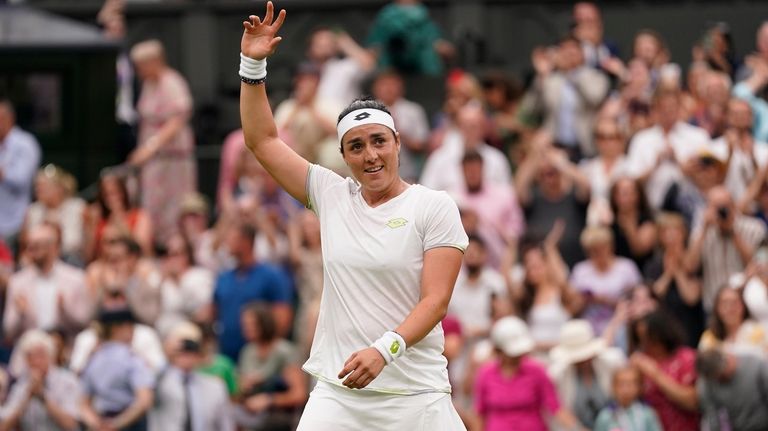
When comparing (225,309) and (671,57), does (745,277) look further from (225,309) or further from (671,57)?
(671,57)

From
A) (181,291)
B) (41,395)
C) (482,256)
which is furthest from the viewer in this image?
(181,291)

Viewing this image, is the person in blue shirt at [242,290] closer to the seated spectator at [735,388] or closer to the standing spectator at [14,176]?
the standing spectator at [14,176]

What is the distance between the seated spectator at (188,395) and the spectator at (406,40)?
4.94 metres

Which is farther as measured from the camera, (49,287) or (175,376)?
(49,287)

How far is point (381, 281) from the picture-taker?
852cm

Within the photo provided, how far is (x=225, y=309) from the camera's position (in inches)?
620

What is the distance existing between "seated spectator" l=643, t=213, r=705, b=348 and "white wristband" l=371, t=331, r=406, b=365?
22.7ft

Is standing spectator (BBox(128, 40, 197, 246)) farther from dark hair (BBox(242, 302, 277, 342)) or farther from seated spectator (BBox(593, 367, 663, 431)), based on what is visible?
seated spectator (BBox(593, 367, 663, 431))

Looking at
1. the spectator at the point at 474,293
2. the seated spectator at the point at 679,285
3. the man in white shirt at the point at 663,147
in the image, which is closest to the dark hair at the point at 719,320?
the seated spectator at the point at 679,285

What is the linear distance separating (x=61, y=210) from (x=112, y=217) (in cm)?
51

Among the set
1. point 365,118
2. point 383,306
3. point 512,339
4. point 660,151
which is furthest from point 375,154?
point 660,151

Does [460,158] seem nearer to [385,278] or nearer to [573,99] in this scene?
[573,99]

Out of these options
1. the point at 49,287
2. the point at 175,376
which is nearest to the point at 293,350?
the point at 175,376

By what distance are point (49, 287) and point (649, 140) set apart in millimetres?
4829
